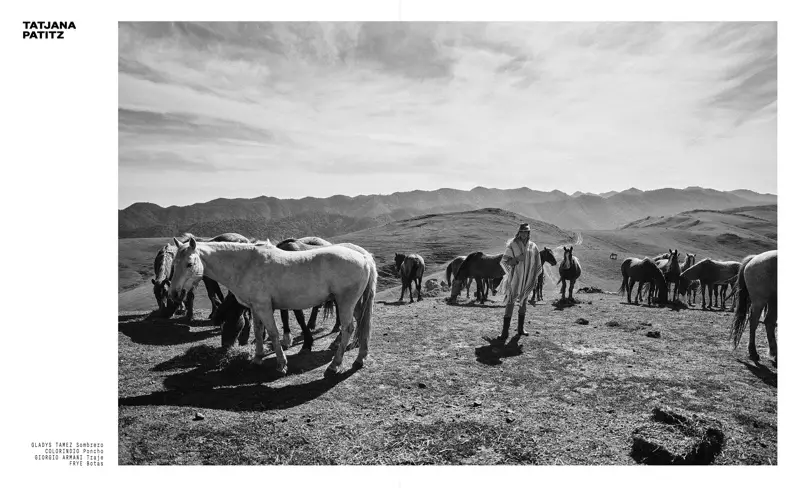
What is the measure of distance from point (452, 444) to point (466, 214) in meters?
87.4

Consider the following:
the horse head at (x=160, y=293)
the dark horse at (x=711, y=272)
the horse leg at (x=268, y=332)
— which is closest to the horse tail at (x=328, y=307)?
the horse leg at (x=268, y=332)

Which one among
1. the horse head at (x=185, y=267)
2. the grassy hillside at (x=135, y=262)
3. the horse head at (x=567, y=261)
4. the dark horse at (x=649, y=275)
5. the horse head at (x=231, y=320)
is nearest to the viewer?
the horse head at (x=185, y=267)

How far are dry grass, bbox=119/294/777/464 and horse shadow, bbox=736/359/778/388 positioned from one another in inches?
1.2

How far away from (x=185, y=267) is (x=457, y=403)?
3876mm

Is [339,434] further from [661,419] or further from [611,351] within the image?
[611,351]

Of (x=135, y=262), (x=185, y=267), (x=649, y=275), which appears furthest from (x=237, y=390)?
(x=135, y=262)

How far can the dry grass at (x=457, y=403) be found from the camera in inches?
152

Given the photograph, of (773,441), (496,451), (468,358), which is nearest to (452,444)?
(496,451)

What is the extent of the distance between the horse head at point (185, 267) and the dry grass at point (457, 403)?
1347mm

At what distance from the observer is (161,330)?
859 cm

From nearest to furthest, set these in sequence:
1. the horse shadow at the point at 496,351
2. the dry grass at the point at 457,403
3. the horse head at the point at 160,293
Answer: the dry grass at the point at 457,403 < the horse shadow at the point at 496,351 < the horse head at the point at 160,293

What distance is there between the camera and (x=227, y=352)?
6.91 metres

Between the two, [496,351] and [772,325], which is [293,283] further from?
[772,325]

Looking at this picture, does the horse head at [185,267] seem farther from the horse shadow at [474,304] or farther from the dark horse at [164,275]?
the horse shadow at [474,304]
